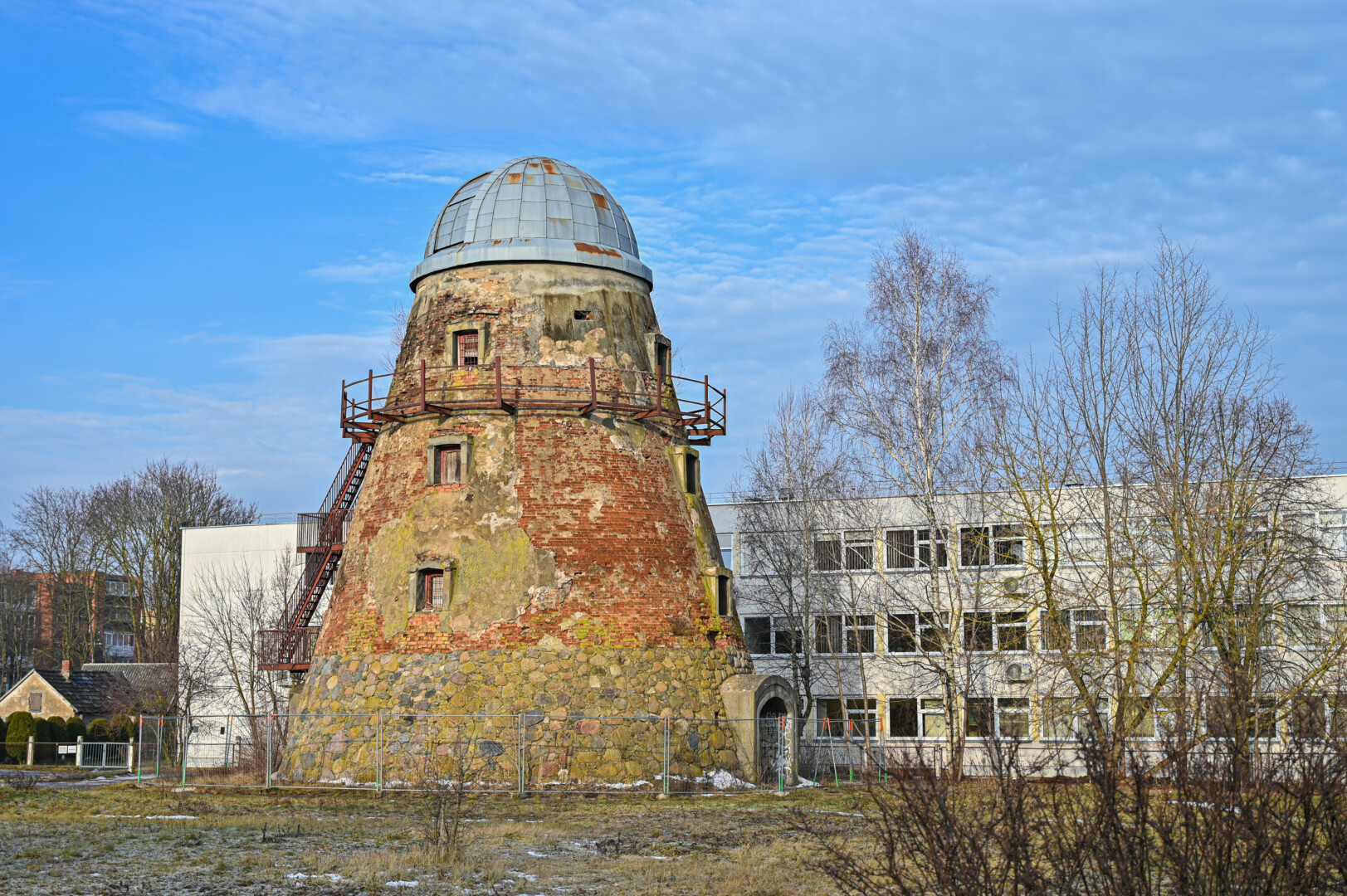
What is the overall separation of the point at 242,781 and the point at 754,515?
16882 millimetres

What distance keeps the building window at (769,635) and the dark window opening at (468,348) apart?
14.6 m

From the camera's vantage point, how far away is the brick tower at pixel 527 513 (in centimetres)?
2484

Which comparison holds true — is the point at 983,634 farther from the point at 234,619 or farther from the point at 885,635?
the point at 234,619

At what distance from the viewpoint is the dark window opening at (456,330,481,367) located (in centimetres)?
2731

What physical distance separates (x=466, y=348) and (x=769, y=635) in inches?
635

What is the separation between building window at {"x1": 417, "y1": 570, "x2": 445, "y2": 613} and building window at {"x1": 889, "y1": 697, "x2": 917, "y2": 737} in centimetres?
1614

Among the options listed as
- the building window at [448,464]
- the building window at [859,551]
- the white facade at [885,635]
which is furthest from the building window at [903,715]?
the building window at [448,464]

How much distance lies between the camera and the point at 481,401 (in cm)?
2648

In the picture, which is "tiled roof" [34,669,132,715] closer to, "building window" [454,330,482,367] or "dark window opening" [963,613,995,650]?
"building window" [454,330,482,367]

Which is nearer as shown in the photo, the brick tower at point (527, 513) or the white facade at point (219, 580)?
the brick tower at point (527, 513)

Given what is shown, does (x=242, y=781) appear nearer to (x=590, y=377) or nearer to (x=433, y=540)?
(x=433, y=540)

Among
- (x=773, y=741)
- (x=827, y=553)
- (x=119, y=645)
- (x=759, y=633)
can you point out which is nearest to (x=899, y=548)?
(x=827, y=553)

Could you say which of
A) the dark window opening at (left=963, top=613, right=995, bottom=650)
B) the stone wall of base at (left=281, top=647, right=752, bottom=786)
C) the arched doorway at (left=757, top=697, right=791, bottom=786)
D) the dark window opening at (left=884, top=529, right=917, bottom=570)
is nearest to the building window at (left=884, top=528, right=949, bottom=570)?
the dark window opening at (left=884, top=529, right=917, bottom=570)

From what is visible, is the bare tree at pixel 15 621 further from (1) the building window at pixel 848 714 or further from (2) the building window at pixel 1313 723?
(2) the building window at pixel 1313 723
